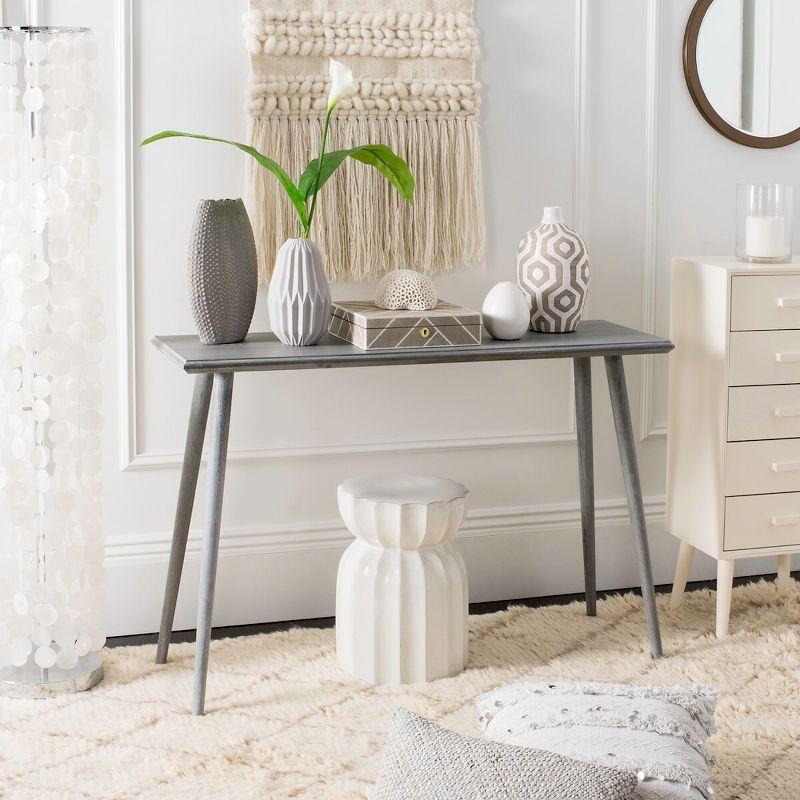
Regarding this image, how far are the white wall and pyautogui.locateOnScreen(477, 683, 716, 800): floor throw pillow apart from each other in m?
0.86

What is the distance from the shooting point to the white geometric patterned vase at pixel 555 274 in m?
2.29

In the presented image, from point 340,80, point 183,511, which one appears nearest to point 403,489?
point 183,511

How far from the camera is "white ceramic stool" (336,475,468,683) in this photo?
2174 millimetres

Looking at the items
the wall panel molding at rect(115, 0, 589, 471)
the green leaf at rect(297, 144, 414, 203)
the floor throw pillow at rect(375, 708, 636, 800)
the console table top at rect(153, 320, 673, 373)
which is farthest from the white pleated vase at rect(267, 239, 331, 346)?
the floor throw pillow at rect(375, 708, 636, 800)

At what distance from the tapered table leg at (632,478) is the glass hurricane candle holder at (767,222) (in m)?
0.45

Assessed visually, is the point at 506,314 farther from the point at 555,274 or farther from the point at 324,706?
the point at 324,706

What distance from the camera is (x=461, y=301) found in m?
2.59

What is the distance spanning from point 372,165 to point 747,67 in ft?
3.48

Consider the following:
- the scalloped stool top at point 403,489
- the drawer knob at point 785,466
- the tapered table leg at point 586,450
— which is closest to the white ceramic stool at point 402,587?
the scalloped stool top at point 403,489

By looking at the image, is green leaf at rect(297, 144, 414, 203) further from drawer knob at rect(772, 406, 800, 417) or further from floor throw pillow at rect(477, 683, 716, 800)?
floor throw pillow at rect(477, 683, 716, 800)

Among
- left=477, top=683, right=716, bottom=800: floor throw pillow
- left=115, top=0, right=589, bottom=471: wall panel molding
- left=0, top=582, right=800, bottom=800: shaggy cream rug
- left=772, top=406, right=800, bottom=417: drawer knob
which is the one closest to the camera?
left=477, top=683, right=716, bottom=800: floor throw pillow

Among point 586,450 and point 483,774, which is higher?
point 586,450

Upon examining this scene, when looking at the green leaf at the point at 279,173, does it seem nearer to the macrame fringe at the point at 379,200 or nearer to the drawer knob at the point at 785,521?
the macrame fringe at the point at 379,200

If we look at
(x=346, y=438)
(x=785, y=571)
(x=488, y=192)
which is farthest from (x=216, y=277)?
(x=785, y=571)
